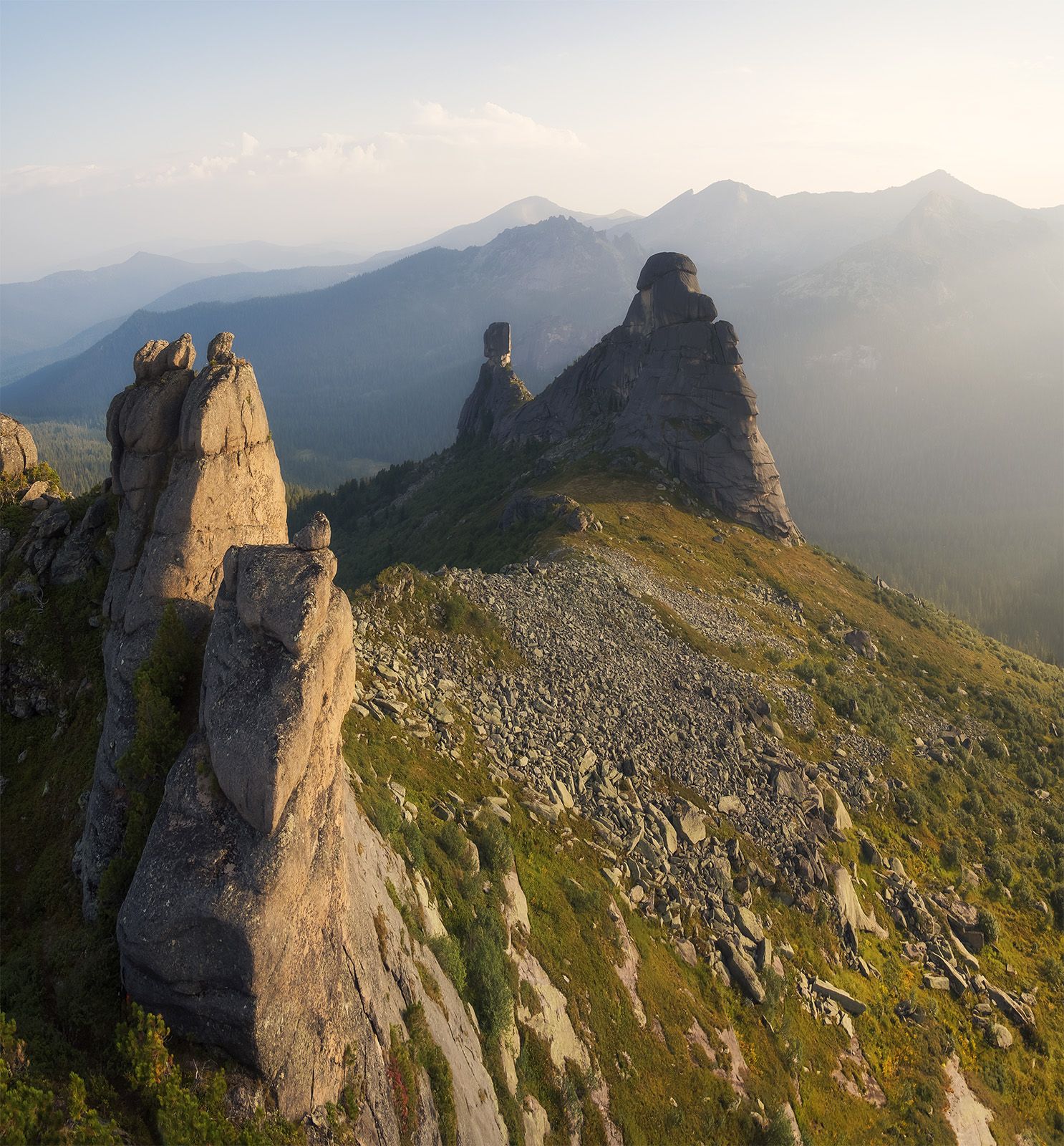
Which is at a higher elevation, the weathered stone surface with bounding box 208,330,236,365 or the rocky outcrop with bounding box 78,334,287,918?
the weathered stone surface with bounding box 208,330,236,365

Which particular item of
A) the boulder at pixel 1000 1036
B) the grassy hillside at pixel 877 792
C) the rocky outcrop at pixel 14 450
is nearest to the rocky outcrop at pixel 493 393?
the grassy hillside at pixel 877 792

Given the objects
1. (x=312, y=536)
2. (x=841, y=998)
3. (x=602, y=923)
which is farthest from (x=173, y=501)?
(x=841, y=998)

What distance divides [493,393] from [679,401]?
191 feet

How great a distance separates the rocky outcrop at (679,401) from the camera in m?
92.5

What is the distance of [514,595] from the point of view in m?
55.0

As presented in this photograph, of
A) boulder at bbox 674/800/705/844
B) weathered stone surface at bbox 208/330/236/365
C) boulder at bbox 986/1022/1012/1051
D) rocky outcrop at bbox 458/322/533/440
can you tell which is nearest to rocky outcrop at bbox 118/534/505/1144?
weathered stone surface at bbox 208/330/236/365

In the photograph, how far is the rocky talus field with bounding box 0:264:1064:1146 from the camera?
52.9ft

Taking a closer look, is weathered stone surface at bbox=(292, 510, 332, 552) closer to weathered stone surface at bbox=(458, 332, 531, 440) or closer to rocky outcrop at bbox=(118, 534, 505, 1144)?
rocky outcrop at bbox=(118, 534, 505, 1144)

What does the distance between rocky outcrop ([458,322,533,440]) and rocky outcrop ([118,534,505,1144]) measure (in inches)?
4860

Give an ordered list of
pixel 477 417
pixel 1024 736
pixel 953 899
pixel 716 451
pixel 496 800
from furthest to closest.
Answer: pixel 477 417
pixel 716 451
pixel 1024 736
pixel 953 899
pixel 496 800

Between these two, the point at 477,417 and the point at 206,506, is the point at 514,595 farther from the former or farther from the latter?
the point at 477,417

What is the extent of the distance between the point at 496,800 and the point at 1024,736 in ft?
191

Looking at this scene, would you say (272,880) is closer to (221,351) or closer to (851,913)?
(221,351)

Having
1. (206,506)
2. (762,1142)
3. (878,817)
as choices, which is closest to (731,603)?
(878,817)
